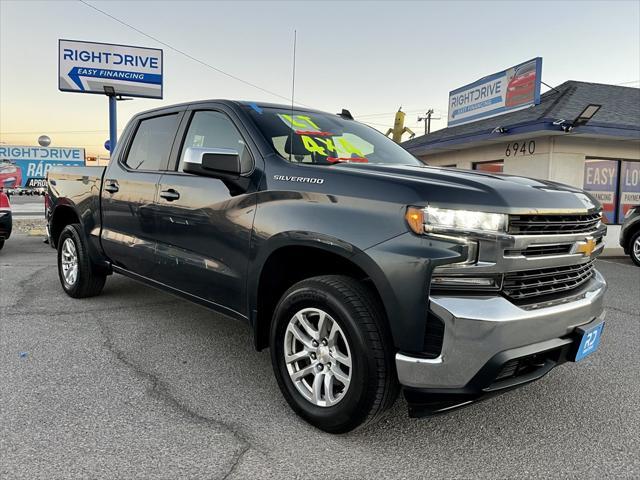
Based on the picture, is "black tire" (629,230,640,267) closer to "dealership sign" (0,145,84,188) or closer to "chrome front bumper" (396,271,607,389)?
"chrome front bumper" (396,271,607,389)

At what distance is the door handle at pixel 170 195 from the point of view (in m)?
3.63

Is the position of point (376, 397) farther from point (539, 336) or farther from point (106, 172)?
point (106, 172)

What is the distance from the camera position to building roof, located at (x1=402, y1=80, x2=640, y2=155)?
1079 cm

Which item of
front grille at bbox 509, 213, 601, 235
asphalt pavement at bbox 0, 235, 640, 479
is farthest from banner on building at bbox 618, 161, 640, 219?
front grille at bbox 509, 213, 601, 235

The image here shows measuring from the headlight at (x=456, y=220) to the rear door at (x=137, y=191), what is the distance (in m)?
2.33

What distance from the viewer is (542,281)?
2.49m

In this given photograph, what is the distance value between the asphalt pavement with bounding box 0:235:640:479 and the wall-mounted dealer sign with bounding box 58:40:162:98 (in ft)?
47.6

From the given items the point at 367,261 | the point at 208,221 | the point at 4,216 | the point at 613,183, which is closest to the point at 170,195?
the point at 208,221

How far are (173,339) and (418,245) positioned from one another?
2.70m

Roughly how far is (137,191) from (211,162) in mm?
1403

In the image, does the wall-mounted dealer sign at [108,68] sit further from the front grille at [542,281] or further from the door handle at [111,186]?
the front grille at [542,281]

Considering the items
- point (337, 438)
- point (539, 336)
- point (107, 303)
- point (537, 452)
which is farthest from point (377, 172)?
point (107, 303)

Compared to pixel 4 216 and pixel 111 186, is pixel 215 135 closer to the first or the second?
pixel 111 186

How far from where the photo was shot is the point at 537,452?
259 centimetres
